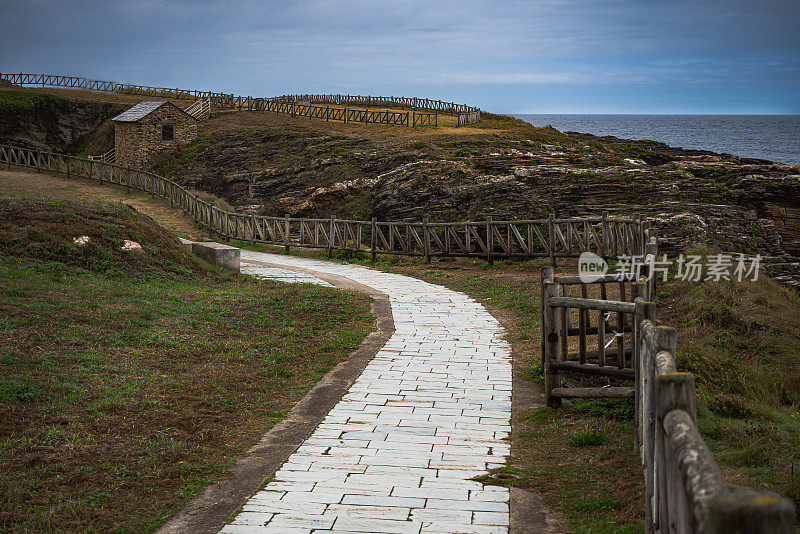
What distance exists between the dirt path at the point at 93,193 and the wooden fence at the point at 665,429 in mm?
25117

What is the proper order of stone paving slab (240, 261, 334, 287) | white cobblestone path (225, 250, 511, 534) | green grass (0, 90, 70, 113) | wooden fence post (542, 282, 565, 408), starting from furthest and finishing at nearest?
green grass (0, 90, 70, 113) → stone paving slab (240, 261, 334, 287) → wooden fence post (542, 282, 565, 408) → white cobblestone path (225, 250, 511, 534)

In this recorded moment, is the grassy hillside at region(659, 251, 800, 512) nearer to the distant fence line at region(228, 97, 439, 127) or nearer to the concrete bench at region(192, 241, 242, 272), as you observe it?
the concrete bench at region(192, 241, 242, 272)

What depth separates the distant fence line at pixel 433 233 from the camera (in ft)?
64.8

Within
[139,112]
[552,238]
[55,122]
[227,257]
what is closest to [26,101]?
[55,122]

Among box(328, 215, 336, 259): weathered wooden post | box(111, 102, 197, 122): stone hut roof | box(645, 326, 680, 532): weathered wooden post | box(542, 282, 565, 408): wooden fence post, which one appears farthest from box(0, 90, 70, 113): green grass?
box(645, 326, 680, 532): weathered wooden post

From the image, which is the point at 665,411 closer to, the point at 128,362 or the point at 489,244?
the point at 128,362

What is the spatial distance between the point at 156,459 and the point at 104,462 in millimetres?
425

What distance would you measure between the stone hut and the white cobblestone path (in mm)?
40894

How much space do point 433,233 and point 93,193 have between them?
2272 cm

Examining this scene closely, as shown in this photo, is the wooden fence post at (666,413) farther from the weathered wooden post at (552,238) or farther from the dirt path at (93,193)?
the dirt path at (93,193)

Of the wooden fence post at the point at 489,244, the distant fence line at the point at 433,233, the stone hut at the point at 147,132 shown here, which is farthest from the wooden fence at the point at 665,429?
the stone hut at the point at 147,132

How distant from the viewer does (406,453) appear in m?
6.46

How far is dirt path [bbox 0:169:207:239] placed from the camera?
32719 mm

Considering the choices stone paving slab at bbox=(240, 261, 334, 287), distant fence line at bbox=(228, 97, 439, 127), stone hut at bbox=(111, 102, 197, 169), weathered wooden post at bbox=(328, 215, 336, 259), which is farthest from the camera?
distant fence line at bbox=(228, 97, 439, 127)
